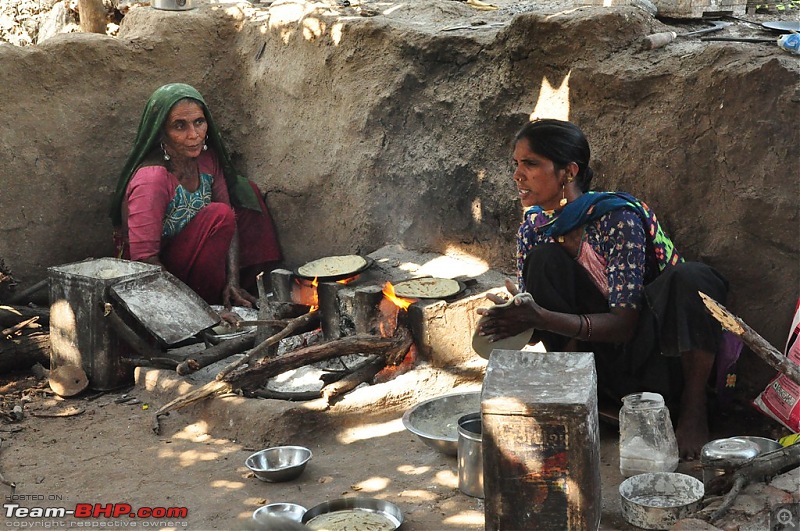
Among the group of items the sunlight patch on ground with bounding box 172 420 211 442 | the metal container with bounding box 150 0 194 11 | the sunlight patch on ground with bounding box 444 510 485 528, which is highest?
the metal container with bounding box 150 0 194 11

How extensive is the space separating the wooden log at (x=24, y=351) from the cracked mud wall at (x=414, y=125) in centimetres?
80

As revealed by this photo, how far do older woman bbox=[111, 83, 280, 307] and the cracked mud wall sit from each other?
50 cm

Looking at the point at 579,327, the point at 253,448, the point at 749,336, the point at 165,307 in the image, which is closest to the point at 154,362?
the point at 165,307

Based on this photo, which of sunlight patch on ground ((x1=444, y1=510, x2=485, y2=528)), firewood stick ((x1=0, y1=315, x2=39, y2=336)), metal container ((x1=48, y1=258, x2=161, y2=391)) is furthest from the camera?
firewood stick ((x1=0, y1=315, x2=39, y2=336))

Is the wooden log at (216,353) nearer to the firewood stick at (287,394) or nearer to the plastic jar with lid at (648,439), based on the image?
the firewood stick at (287,394)

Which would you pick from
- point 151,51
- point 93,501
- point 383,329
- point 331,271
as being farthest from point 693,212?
point 151,51

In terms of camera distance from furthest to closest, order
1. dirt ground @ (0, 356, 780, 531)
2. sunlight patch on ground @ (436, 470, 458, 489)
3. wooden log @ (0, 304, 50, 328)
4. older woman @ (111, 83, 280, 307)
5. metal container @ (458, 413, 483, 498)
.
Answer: older woman @ (111, 83, 280, 307)
wooden log @ (0, 304, 50, 328)
sunlight patch on ground @ (436, 470, 458, 489)
dirt ground @ (0, 356, 780, 531)
metal container @ (458, 413, 483, 498)

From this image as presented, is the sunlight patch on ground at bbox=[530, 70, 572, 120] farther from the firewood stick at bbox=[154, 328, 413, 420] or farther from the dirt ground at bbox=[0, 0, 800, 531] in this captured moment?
the firewood stick at bbox=[154, 328, 413, 420]

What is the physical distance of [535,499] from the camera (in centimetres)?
299

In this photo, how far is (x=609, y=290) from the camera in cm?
384

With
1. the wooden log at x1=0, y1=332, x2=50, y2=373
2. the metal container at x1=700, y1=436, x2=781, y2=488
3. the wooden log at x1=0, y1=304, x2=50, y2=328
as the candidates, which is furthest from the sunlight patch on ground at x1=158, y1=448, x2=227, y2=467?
the metal container at x1=700, y1=436, x2=781, y2=488

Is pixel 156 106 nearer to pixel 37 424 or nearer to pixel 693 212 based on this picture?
pixel 37 424

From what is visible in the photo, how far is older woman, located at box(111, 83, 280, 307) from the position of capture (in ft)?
19.1

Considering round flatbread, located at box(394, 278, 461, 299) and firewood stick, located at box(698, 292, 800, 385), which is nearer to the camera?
firewood stick, located at box(698, 292, 800, 385)
